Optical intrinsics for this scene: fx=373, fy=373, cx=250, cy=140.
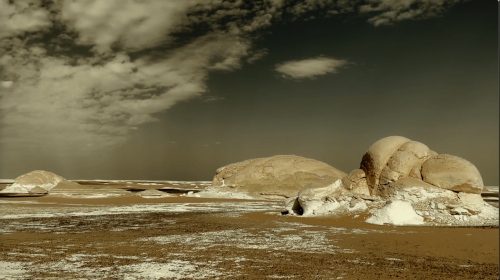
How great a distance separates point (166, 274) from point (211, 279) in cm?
98

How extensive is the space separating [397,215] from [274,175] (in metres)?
29.2

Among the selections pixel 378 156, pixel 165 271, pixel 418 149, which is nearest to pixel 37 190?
pixel 378 156

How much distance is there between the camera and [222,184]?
46.2 metres

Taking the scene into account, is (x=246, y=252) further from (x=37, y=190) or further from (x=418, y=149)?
(x=37, y=190)

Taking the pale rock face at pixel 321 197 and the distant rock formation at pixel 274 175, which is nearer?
the pale rock face at pixel 321 197

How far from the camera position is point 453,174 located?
16500 millimetres

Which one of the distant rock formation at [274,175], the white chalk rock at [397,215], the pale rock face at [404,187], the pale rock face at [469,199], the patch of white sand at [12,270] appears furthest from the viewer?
the distant rock formation at [274,175]

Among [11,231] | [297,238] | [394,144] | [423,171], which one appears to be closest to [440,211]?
[423,171]

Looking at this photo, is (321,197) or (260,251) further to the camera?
(321,197)

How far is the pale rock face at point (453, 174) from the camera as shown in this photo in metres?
16.2

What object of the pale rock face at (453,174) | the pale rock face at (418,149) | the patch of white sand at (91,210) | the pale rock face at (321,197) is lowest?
the patch of white sand at (91,210)

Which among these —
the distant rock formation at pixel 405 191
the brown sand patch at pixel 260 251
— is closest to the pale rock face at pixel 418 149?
the distant rock formation at pixel 405 191

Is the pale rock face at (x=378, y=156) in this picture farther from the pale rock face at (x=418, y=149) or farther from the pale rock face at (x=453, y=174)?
the pale rock face at (x=453, y=174)

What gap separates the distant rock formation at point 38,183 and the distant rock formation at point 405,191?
132 feet
